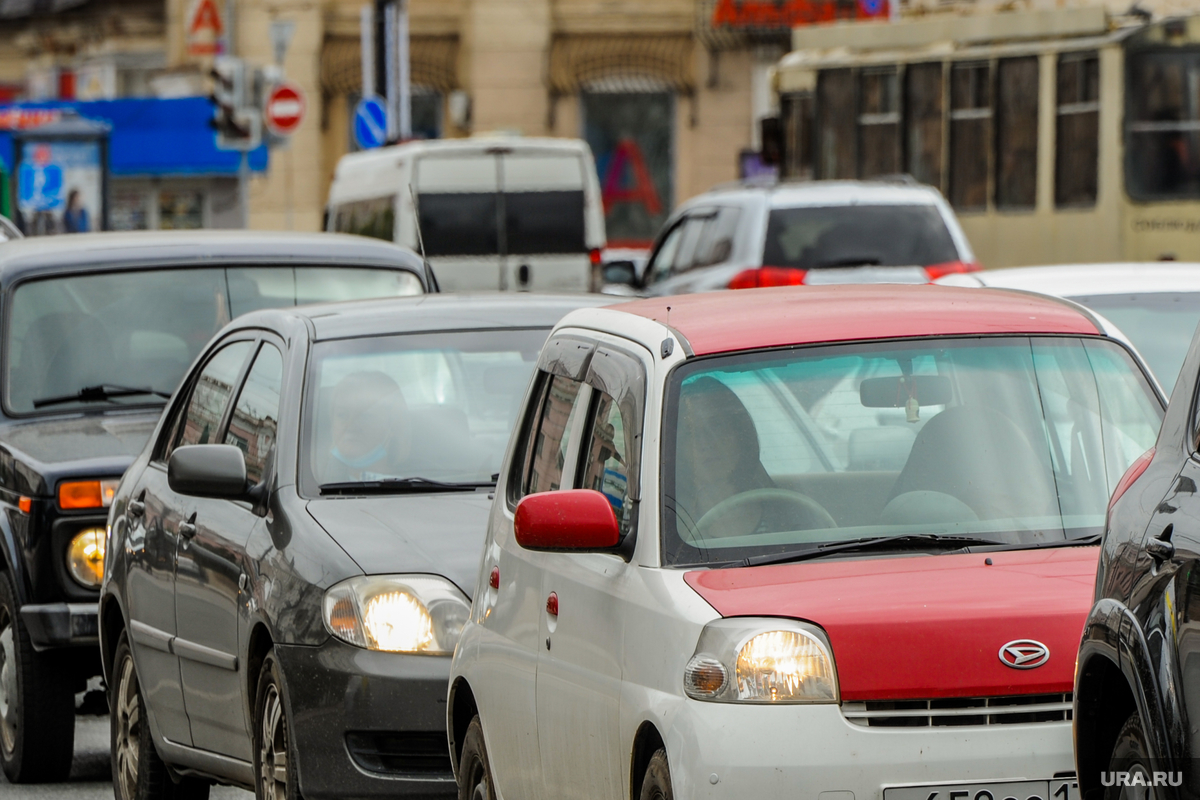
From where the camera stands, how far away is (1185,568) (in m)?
4.04

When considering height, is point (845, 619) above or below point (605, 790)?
above

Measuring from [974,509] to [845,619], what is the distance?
0.74 m

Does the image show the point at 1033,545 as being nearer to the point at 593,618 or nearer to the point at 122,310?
the point at 593,618

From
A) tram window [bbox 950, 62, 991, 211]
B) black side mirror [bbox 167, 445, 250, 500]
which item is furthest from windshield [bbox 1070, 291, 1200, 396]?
tram window [bbox 950, 62, 991, 211]

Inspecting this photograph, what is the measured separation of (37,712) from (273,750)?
2340mm

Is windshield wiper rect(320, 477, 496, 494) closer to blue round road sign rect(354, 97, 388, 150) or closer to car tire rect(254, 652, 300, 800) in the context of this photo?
car tire rect(254, 652, 300, 800)

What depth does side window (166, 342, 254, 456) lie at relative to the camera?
7578 millimetres

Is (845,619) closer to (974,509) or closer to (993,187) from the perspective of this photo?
(974,509)

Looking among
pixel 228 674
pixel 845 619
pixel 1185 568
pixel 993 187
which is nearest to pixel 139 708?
A: pixel 228 674

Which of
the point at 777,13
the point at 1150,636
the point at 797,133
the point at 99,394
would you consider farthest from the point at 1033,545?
the point at 777,13

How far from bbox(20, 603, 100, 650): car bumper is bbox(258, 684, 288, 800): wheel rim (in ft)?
6.68

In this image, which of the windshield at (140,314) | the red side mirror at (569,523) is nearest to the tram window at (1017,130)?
the windshield at (140,314)

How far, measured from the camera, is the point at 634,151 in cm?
4578

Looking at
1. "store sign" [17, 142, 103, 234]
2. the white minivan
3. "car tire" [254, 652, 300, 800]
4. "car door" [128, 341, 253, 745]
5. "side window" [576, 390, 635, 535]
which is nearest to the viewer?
"side window" [576, 390, 635, 535]
